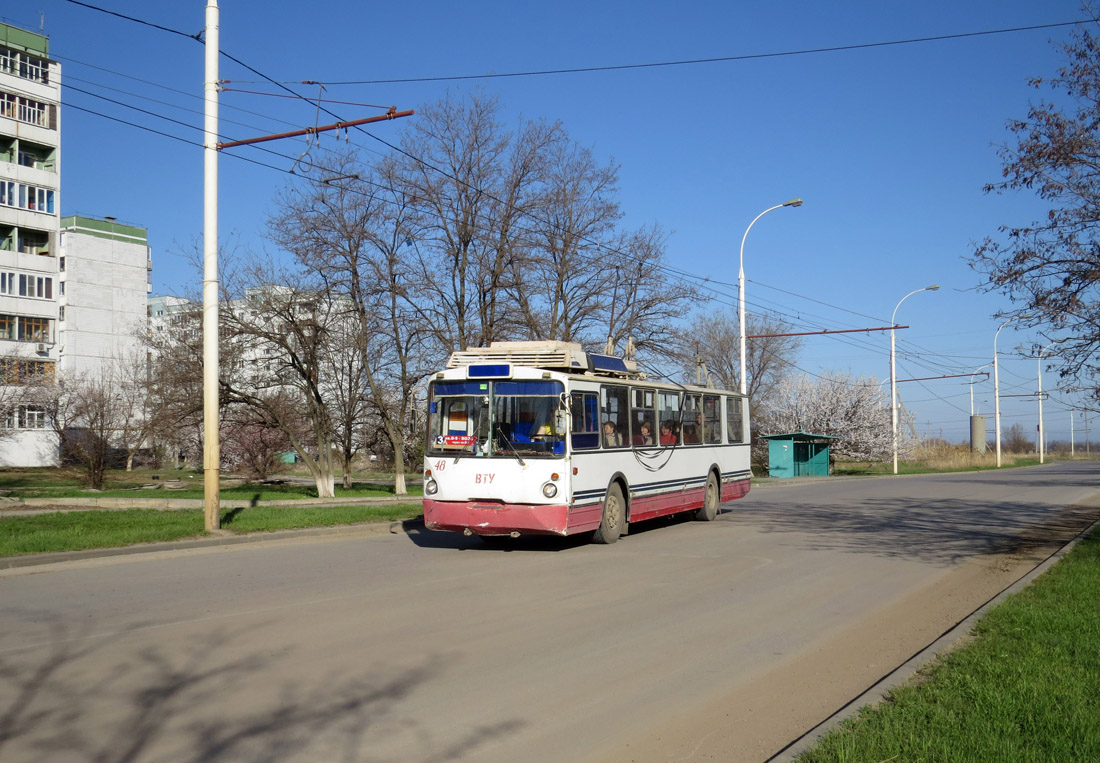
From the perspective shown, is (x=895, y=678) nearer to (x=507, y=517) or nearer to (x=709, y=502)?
(x=507, y=517)

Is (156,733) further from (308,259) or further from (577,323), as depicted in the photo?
(577,323)

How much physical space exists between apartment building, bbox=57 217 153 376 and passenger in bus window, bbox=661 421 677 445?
60448 mm

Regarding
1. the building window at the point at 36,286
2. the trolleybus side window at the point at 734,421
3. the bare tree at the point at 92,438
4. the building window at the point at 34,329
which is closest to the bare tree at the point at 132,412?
the bare tree at the point at 92,438

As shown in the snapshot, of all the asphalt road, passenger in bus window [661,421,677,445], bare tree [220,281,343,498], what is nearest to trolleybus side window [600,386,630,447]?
passenger in bus window [661,421,677,445]

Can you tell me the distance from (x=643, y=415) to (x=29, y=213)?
58360mm

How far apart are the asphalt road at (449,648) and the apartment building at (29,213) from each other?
55.2 meters

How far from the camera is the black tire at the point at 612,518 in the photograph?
16.1 metres

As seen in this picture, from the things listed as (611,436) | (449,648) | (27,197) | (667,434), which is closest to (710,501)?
(667,434)

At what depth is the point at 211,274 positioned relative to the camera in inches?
643

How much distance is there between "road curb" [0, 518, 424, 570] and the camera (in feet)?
42.0

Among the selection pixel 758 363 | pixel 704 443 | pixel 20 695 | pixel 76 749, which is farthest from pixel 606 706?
pixel 758 363

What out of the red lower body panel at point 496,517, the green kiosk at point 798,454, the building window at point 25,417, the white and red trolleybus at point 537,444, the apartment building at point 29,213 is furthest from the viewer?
the apartment building at point 29,213

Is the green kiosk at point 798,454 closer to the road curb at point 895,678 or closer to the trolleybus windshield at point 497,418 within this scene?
the trolleybus windshield at point 497,418

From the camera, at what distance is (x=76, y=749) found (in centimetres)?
516
